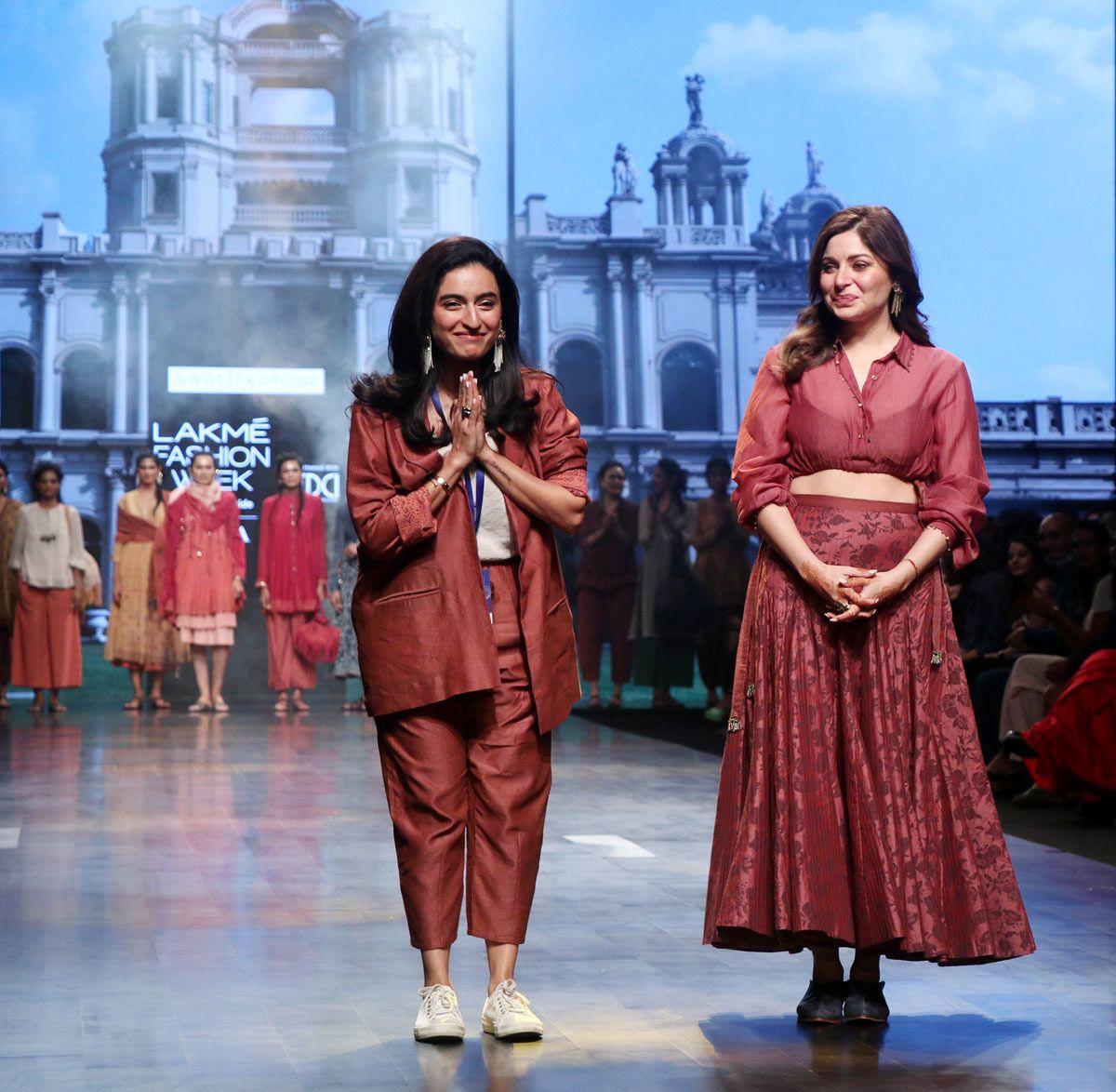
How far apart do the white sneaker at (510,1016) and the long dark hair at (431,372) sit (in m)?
0.87

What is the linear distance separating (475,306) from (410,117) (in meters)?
15.8

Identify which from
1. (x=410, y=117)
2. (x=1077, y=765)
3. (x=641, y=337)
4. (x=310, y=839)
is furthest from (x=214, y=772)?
(x=641, y=337)

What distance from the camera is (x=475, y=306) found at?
9.73ft

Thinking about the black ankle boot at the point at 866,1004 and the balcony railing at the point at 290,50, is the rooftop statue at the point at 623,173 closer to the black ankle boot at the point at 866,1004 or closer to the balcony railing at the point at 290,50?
the balcony railing at the point at 290,50

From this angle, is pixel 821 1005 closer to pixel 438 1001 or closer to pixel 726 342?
pixel 438 1001

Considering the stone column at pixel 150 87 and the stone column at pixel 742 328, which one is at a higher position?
the stone column at pixel 150 87

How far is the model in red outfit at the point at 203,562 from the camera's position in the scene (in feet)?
32.1

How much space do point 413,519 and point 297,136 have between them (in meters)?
16.7

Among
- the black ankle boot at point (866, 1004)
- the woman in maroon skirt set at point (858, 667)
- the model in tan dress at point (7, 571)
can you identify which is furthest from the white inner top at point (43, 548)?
the black ankle boot at point (866, 1004)

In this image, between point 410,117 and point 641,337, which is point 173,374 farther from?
point 641,337

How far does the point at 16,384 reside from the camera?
17875 mm

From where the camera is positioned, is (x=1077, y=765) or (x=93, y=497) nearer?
(x=1077, y=765)

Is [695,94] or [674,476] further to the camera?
[695,94]

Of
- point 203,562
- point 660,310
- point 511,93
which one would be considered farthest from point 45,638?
point 660,310
